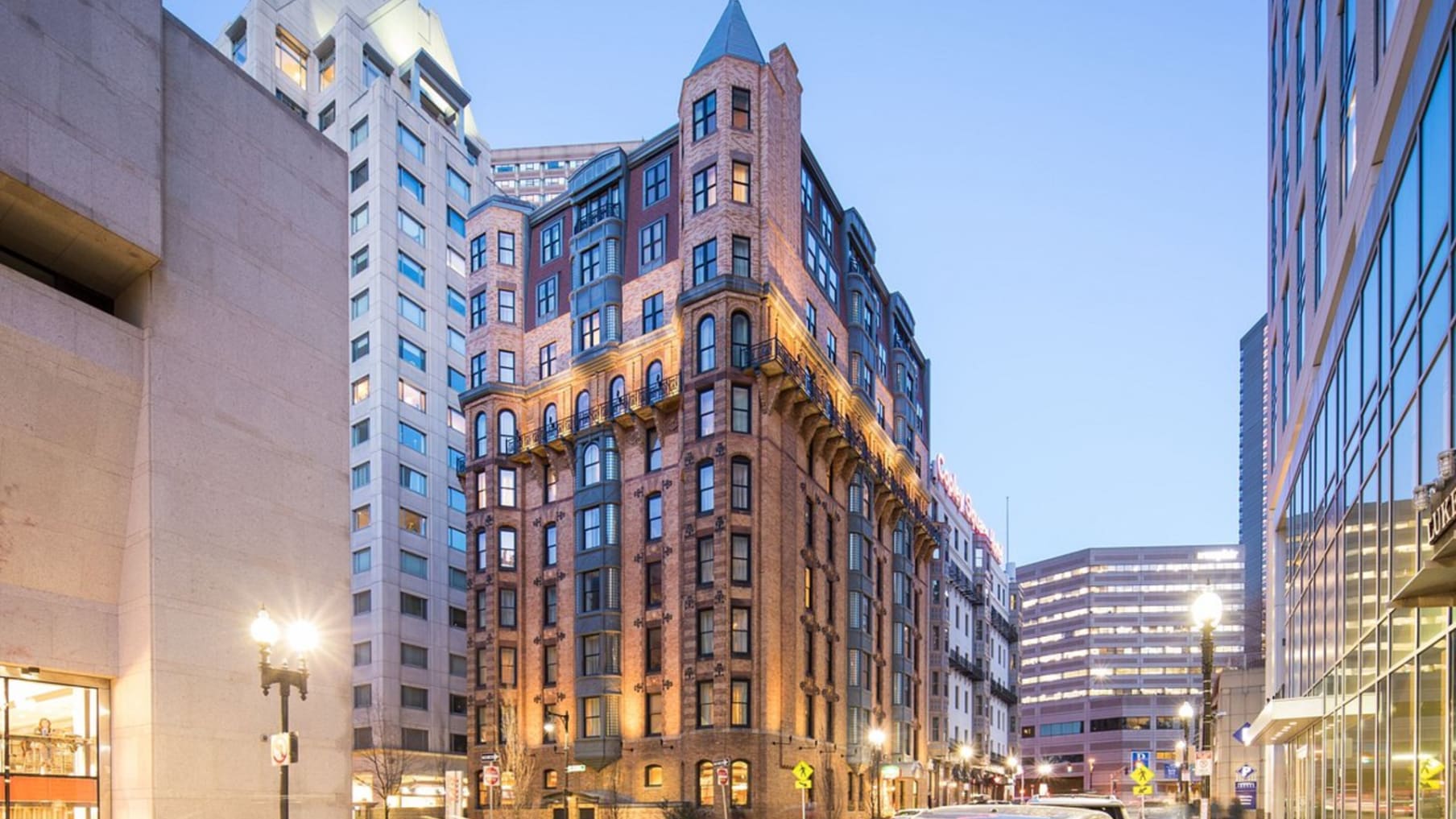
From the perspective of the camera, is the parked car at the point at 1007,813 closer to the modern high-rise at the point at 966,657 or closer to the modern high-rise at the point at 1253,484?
the modern high-rise at the point at 966,657

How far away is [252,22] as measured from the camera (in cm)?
8238

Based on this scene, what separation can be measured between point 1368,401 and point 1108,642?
6251 inches


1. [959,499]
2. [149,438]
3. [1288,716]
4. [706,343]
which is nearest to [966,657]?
[959,499]

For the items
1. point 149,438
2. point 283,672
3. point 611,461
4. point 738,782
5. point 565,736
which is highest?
point 611,461

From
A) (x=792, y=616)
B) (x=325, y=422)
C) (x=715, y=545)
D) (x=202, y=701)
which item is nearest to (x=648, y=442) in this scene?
(x=715, y=545)

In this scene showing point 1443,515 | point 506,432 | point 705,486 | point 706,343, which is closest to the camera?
Result: point 1443,515

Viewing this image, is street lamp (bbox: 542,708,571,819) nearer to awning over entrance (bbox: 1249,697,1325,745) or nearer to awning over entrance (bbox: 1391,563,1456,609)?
awning over entrance (bbox: 1249,697,1325,745)

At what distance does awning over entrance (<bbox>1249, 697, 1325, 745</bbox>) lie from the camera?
24.6 meters

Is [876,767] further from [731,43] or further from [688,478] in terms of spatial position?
[731,43]

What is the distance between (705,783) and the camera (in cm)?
4988

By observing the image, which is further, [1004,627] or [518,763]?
[1004,627]

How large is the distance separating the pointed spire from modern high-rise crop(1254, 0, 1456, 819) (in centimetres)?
2748

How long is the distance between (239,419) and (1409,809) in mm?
19923

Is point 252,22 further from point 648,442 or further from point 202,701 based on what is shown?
point 202,701
